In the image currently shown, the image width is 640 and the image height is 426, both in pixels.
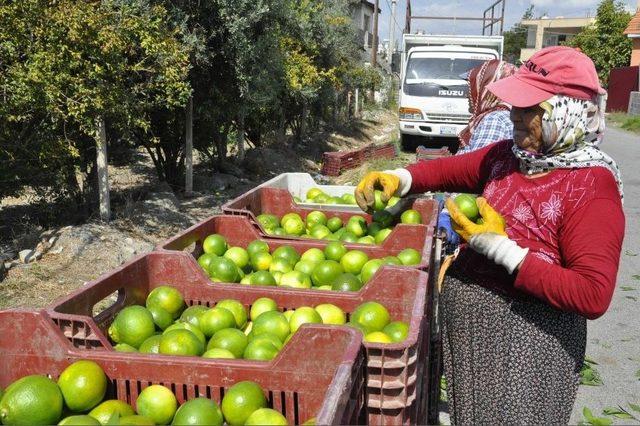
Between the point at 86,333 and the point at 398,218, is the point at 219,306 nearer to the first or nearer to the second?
the point at 86,333

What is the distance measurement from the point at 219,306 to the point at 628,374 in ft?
12.3

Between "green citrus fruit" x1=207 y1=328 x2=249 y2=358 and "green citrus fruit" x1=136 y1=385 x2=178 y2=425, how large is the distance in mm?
442

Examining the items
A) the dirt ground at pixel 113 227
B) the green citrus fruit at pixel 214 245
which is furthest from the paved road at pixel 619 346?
the dirt ground at pixel 113 227


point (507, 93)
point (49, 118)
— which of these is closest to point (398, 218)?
point (507, 93)

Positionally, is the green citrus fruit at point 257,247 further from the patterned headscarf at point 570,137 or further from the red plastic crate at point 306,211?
the patterned headscarf at point 570,137

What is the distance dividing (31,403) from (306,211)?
285cm

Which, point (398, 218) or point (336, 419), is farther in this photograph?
point (398, 218)

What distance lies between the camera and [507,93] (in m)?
2.21

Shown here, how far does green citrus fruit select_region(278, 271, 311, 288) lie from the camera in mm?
3193

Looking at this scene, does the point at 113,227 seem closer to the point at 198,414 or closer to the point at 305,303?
the point at 305,303

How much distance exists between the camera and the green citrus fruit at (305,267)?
3.39 meters

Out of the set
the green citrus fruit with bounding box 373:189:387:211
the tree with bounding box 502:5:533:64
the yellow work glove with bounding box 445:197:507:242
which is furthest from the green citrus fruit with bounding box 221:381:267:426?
the tree with bounding box 502:5:533:64

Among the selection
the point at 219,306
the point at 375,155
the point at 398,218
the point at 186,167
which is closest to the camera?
the point at 219,306

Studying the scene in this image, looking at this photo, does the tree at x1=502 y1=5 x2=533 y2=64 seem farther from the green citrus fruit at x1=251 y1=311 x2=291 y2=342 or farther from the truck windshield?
the green citrus fruit at x1=251 y1=311 x2=291 y2=342
